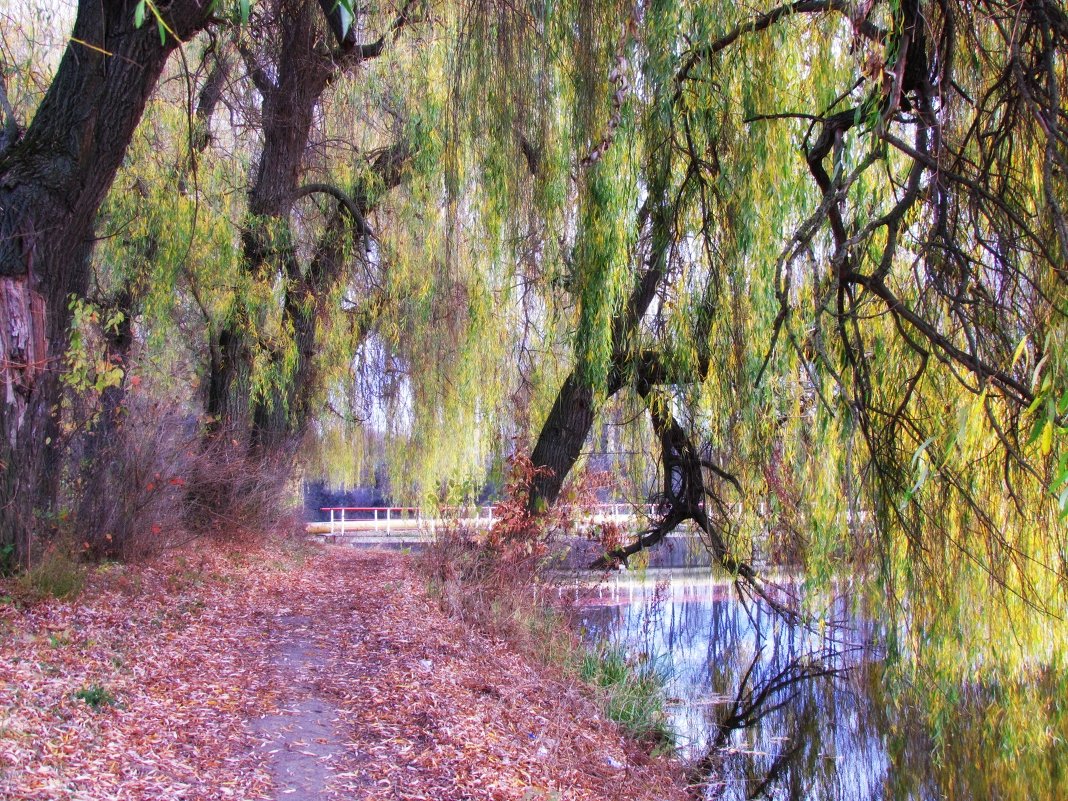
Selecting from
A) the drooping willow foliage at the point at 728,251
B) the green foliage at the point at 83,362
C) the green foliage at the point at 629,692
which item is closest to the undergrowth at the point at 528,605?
the green foliage at the point at 629,692

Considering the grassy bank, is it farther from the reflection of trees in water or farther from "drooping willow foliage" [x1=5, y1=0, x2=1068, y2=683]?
"drooping willow foliage" [x1=5, y1=0, x2=1068, y2=683]

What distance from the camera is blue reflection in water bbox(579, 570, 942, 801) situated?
20.2ft

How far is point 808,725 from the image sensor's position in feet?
23.3

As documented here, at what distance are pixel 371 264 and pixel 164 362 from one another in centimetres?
259

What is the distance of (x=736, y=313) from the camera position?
4.68m

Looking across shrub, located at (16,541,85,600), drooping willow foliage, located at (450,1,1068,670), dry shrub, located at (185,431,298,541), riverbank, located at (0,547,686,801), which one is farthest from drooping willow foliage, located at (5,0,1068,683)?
shrub, located at (16,541,85,600)

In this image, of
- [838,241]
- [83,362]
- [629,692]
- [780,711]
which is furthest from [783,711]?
[83,362]

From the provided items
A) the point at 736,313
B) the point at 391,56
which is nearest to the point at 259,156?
the point at 391,56

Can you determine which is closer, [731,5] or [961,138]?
[961,138]

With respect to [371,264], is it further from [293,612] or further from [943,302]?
[943,302]

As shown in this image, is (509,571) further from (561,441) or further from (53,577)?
(53,577)

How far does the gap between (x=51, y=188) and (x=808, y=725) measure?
6.79m

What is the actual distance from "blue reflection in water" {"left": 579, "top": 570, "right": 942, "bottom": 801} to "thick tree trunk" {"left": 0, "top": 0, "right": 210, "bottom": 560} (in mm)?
4994

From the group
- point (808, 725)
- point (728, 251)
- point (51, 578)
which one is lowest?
point (808, 725)
